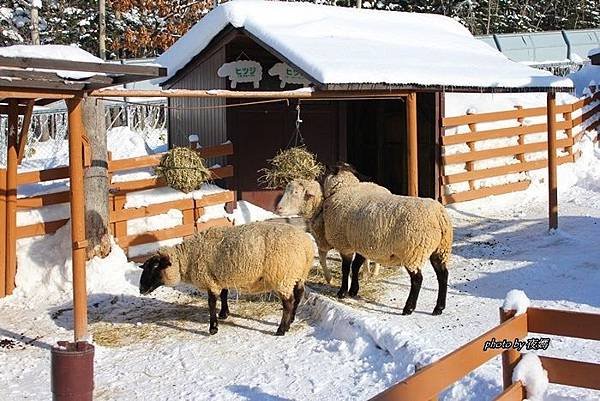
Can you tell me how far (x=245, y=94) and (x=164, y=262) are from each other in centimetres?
198

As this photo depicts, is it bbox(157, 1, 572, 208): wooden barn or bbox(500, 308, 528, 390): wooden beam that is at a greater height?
bbox(157, 1, 572, 208): wooden barn

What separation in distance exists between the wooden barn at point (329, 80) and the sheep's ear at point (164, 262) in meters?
2.95

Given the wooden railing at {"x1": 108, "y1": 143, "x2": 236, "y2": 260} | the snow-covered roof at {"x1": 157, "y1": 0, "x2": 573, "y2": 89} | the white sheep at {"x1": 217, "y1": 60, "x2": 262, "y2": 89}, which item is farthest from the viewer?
the white sheep at {"x1": 217, "y1": 60, "x2": 262, "y2": 89}

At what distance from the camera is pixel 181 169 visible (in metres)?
9.80

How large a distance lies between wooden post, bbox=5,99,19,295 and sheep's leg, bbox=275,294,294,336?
3402mm

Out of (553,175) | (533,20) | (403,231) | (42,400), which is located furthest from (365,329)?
(533,20)

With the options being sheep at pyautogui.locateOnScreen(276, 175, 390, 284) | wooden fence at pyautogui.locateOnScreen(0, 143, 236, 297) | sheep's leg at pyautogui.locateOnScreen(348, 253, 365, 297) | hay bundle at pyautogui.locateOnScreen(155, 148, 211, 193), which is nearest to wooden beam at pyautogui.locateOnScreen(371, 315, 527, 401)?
sheep's leg at pyautogui.locateOnScreen(348, 253, 365, 297)

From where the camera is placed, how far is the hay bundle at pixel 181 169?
386 inches

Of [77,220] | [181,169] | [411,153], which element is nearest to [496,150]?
[411,153]

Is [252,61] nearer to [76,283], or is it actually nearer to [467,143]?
[467,143]

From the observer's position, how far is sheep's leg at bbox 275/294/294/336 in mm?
7047

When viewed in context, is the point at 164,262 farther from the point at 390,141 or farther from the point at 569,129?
the point at 569,129

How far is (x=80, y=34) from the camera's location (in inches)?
1110

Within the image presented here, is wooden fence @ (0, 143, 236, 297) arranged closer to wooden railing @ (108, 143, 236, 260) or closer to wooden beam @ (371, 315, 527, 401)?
wooden railing @ (108, 143, 236, 260)
